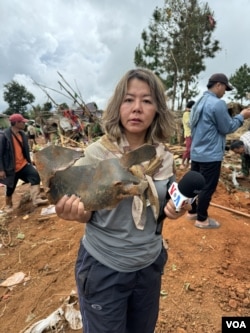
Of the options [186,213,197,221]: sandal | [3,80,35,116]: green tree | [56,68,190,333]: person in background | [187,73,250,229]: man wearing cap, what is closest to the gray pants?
[56,68,190,333]: person in background

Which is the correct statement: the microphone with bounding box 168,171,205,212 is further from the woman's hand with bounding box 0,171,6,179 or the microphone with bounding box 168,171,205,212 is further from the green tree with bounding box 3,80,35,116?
the green tree with bounding box 3,80,35,116

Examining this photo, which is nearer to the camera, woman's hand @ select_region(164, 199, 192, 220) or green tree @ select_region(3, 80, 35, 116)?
woman's hand @ select_region(164, 199, 192, 220)

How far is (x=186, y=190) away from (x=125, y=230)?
35cm

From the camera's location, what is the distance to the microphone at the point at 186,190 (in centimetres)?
107

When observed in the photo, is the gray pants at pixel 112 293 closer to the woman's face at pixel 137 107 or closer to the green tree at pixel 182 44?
the woman's face at pixel 137 107

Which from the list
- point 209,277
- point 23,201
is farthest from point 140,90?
point 23,201

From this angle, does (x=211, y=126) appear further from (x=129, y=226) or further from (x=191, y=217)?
(x=129, y=226)

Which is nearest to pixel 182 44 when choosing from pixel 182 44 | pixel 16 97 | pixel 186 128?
pixel 182 44

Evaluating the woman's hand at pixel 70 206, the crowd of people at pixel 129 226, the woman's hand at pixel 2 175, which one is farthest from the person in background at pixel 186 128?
the woman's hand at pixel 70 206

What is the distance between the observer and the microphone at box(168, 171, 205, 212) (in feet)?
3.51

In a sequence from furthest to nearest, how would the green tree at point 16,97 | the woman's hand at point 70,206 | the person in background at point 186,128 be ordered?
the green tree at point 16,97 < the person in background at point 186,128 < the woman's hand at point 70,206

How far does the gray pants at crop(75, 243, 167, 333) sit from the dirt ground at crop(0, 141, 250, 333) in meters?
1.16

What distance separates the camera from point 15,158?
5.21 meters

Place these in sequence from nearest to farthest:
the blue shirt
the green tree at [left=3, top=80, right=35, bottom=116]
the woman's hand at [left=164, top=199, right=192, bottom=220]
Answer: the woman's hand at [left=164, top=199, right=192, bottom=220] < the blue shirt < the green tree at [left=3, top=80, right=35, bottom=116]
